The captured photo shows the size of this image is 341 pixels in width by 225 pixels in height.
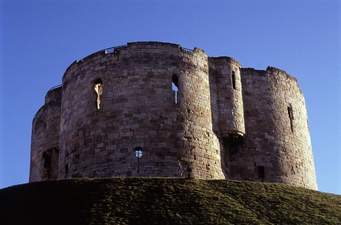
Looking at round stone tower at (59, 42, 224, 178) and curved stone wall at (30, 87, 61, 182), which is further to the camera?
curved stone wall at (30, 87, 61, 182)

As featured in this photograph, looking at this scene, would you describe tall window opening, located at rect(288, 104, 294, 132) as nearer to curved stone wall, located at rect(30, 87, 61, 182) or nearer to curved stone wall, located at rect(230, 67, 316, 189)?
curved stone wall, located at rect(230, 67, 316, 189)

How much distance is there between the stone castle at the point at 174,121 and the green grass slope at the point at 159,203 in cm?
517

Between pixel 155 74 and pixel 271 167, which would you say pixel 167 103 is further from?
pixel 271 167

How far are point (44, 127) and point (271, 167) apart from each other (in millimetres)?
13496

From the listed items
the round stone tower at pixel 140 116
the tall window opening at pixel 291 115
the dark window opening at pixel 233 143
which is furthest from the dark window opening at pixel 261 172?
the tall window opening at pixel 291 115

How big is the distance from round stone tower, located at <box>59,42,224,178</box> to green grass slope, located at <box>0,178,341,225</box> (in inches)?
198

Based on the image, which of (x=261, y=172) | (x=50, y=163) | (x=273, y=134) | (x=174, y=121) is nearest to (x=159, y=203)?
(x=174, y=121)

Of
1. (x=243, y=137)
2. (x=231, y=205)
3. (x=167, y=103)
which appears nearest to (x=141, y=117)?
(x=167, y=103)

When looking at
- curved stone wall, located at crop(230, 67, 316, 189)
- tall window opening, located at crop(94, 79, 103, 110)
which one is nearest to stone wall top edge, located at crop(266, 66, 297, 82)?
curved stone wall, located at crop(230, 67, 316, 189)

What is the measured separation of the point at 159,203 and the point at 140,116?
8.72 m

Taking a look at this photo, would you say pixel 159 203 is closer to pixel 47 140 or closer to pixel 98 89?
pixel 98 89

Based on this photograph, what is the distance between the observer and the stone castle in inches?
1225

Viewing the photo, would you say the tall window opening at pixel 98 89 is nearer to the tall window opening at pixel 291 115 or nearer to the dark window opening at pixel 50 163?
the dark window opening at pixel 50 163

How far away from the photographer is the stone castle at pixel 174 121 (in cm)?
3112
